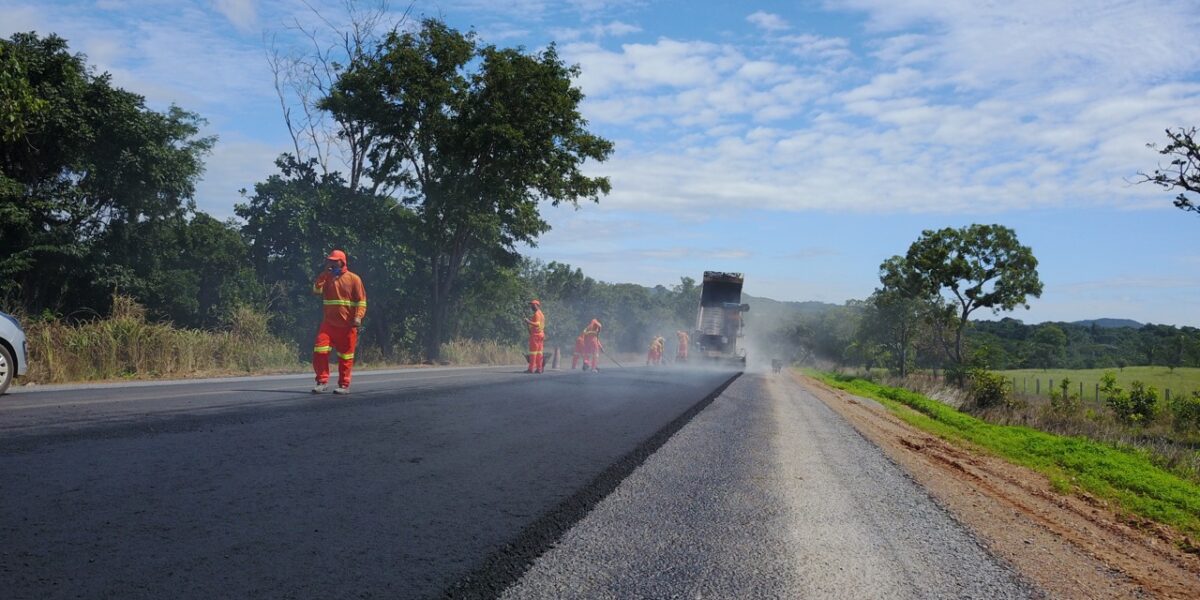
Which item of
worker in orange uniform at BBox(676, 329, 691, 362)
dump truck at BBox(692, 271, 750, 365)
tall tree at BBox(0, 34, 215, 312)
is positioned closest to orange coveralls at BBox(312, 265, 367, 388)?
tall tree at BBox(0, 34, 215, 312)

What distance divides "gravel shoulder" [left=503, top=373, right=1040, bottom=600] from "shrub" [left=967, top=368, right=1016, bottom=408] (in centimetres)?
2234

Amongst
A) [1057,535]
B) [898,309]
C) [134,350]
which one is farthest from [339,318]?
[898,309]

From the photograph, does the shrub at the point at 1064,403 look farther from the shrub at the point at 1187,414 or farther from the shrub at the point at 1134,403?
the shrub at the point at 1187,414

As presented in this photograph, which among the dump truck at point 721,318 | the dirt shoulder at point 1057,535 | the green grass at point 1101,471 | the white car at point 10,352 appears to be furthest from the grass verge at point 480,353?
the dirt shoulder at point 1057,535

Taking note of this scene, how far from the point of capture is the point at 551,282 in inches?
2500

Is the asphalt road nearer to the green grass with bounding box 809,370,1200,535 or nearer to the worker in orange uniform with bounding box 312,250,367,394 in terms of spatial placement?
the worker in orange uniform with bounding box 312,250,367,394

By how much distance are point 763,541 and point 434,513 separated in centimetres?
179

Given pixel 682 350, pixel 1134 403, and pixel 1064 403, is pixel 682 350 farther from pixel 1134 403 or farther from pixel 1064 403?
pixel 1134 403

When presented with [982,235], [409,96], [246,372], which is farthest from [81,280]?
[982,235]

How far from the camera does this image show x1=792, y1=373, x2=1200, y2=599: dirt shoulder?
4.47 m

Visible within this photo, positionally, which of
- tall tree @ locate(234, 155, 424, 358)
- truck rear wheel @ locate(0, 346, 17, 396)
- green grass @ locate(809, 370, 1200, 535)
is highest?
tall tree @ locate(234, 155, 424, 358)

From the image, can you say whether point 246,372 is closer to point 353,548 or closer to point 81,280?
point 81,280

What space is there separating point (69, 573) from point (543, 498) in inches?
98.2

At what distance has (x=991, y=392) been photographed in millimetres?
27359
